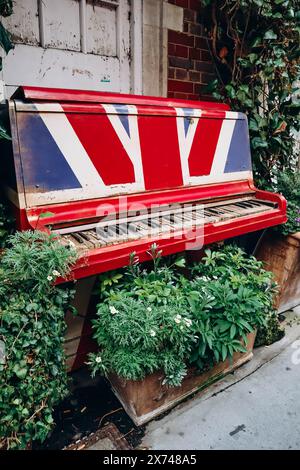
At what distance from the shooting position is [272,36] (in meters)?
3.29

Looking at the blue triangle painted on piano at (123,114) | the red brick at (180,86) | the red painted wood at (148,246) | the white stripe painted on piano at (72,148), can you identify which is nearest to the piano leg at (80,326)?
the red painted wood at (148,246)

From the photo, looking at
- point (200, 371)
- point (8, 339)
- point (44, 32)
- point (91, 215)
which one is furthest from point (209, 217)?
point (44, 32)

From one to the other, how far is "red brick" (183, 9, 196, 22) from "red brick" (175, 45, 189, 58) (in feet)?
0.90

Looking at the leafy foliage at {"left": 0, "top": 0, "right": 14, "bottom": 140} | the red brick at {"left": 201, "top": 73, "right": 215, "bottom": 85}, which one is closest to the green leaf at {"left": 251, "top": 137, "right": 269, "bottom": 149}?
the red brick at {"left": 201, "top": 73, "right": 215, "bottom": 85}

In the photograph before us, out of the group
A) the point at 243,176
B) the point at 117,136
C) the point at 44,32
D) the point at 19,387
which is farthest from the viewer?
the point at 243,176

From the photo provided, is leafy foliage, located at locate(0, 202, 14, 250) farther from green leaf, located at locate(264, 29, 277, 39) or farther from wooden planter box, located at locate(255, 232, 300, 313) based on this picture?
green leaf, located at locate(264, 29, 277, 39)

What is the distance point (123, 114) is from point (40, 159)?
0.67 metres

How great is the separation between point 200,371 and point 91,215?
48.7 inches

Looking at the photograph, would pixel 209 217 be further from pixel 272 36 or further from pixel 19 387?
pixel 272 36

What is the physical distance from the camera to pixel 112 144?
217cm

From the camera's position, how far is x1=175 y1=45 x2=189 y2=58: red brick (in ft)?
11.0

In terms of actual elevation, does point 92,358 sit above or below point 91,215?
below

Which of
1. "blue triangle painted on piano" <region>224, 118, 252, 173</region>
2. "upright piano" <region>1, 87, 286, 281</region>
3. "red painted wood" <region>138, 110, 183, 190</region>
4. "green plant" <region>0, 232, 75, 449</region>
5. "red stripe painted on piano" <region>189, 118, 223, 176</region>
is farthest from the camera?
"blue triangle painted on piano" <region>224, 118, 252, 173</region>

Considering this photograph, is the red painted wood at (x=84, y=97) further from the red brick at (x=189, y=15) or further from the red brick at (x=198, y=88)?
the red brick at (x=189, y=15)
